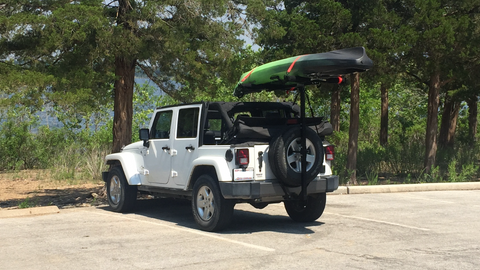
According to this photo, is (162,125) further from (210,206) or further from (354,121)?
(354,121)

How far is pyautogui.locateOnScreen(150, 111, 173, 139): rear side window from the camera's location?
10.0 meters

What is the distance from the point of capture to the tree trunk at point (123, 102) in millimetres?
13499

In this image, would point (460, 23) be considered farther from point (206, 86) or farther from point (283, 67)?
point (283, 67)

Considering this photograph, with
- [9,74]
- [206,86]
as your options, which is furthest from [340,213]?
[9,74]

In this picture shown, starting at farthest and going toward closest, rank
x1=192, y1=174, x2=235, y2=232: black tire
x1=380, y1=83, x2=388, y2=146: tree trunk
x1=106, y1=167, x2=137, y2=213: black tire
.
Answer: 1. x1=380, y1=83, x2=388, y2=146: tree trunk
2. x1=106, y1=167, x2=137, y2=213: black tire
3. x1=192, y1=174, x2=235, y2=232: black tire

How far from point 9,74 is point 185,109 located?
353 centimetres

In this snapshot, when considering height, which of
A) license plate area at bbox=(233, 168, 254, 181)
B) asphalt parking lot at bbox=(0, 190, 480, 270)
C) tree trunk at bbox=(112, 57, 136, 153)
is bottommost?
asphalt parking lot at bbox=(0, 190, 480, 270)

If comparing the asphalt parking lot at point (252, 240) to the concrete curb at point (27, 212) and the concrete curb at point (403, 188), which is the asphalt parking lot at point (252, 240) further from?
the concrete curb at point (403, 188)

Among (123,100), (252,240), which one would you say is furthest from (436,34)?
(252,240)

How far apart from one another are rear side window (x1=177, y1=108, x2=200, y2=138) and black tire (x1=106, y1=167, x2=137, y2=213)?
6.16ft

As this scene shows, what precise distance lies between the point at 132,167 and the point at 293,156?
3.66 metres

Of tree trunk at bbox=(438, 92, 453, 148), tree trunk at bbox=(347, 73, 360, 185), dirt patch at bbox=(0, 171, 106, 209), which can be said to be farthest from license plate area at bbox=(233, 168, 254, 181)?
tree trunk at bbox=(438, 92, 453, 148)

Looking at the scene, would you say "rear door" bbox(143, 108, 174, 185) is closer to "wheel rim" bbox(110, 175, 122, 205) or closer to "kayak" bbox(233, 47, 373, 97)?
"wheel rim" bbox(110, 175, 122, 205)

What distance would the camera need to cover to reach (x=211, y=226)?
8.48 metres
